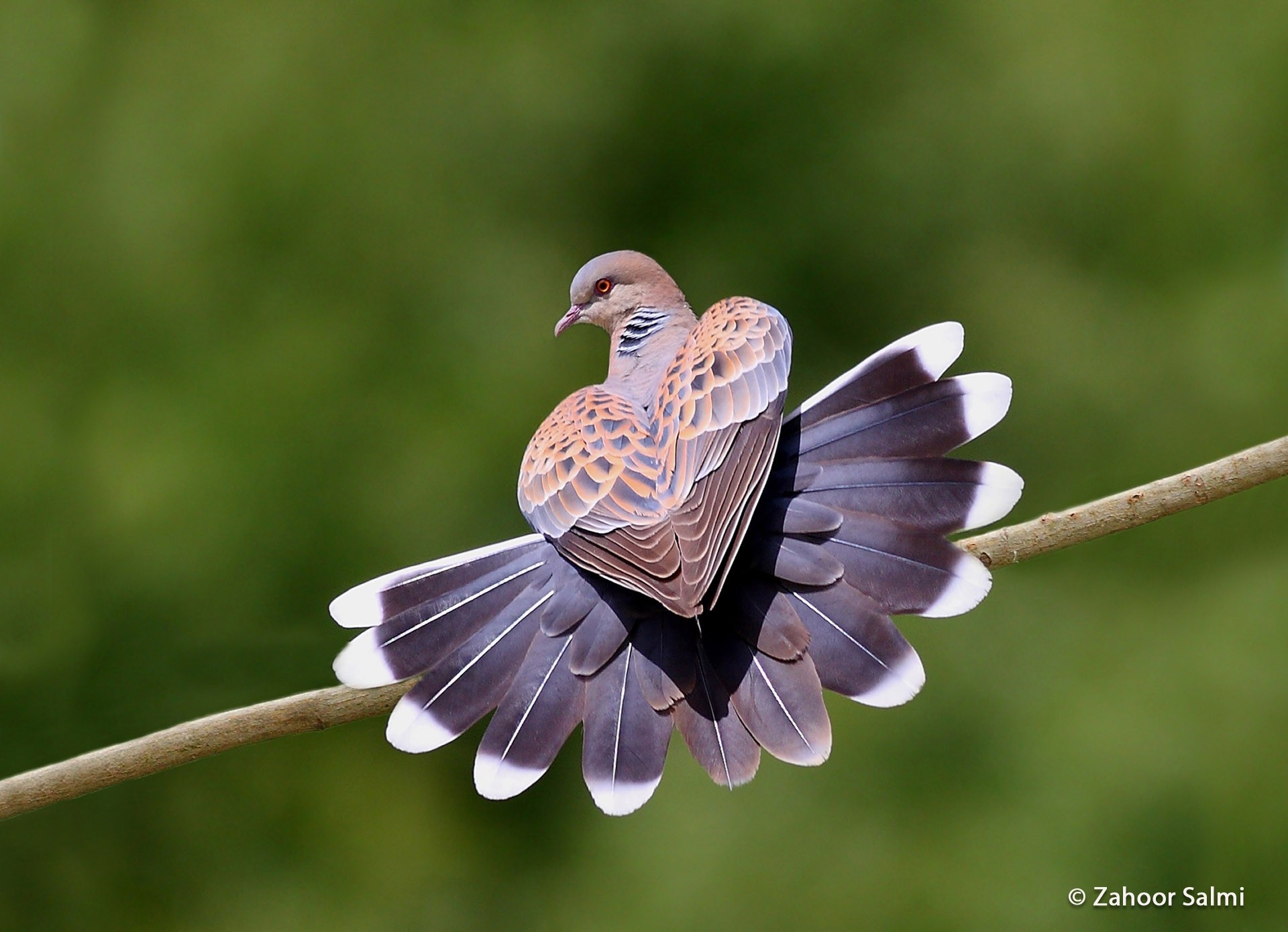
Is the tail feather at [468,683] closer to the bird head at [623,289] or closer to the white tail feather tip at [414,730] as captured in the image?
the white tail feather tip at [414,730]

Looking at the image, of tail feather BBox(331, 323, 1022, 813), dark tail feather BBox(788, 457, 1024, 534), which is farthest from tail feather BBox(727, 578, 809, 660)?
dark tail feather BBox(788, 457, 1024, 534)

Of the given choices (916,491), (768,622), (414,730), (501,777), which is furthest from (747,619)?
(414,730)

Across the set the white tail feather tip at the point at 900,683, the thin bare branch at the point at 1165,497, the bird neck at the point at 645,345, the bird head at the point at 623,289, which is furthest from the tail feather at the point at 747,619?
the bird head at the point at 623,289

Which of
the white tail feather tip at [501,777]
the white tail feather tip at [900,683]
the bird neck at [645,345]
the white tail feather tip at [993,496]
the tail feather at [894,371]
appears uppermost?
the bird neck at [645,345]

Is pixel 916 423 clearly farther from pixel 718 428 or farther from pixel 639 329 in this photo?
pixel 639 329

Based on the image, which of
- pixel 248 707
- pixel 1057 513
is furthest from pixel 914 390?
pixel 248 707

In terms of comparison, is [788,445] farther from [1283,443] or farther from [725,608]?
[1283,443]
